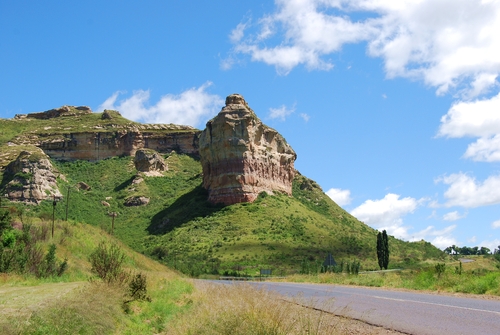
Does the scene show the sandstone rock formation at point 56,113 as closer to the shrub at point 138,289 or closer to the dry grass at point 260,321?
the shrub at point 138,289

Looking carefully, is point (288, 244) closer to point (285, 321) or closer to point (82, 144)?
point (285, 321)

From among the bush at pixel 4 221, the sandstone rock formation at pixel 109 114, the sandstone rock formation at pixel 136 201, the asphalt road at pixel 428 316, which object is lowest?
the asphalt road at pixel 428 316

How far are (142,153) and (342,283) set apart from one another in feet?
277

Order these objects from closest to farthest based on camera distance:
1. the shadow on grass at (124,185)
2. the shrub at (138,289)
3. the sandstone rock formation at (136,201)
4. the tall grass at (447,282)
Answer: the shrub at (138,289) < the tall grass at (447,282) < the sandstone rock formation at (136,201) < the shadow on grass at (124,185)

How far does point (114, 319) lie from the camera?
12.5 metres

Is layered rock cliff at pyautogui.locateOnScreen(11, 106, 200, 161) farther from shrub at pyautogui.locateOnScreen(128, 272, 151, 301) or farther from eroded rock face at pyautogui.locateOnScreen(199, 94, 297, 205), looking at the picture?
shrub at pyautogui.locateOnScreen(128, 272, 151, 301)

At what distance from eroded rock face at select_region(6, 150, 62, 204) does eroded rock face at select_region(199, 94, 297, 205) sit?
2542 cm

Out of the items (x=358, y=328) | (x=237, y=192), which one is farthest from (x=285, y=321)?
(x=237, y=192)

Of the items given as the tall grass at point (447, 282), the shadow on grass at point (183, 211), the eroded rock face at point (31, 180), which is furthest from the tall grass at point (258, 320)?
the eroded rock face at point (31, 180)

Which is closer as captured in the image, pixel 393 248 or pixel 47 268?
pixel 47 268

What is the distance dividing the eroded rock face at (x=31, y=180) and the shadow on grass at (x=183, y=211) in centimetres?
1715

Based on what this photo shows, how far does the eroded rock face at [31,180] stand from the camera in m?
82.0

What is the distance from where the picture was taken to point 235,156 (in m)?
78.6

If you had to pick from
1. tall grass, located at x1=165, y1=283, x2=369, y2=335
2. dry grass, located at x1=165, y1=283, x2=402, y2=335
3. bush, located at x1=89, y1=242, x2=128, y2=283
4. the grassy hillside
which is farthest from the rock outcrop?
tall grass, located at x1=165, y1=283, x2=369, y2=335
